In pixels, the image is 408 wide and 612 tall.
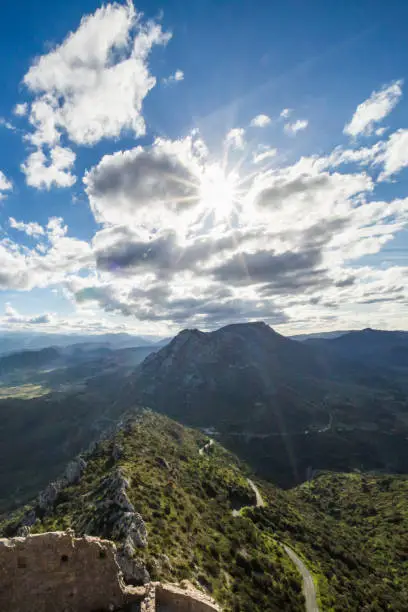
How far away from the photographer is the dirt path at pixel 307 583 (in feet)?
144

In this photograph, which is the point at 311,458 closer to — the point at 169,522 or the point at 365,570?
the point at 365,570

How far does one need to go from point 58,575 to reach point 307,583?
4993 cm

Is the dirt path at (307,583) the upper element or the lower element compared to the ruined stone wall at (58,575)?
lower

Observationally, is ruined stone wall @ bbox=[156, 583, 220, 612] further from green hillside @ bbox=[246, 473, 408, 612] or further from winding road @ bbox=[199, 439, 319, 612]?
green hillside @ bbox=[246, 473, 408, 612]

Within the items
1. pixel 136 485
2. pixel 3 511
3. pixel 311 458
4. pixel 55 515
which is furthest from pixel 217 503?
pixel 311 458

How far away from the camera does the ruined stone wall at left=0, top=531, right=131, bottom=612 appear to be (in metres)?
15.4

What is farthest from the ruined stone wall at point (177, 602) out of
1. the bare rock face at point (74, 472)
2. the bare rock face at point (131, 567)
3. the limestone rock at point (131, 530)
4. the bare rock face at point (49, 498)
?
the bare rock face at point (74, 472)

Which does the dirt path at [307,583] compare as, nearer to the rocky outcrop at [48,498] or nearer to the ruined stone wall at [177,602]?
the ruined stone wall at [177,602]

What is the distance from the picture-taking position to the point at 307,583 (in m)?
49.0

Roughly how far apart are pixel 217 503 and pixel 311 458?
15478 cm

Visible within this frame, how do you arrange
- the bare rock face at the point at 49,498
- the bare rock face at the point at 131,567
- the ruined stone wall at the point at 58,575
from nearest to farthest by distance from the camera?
the ruined stone wall at the point at 58,575 → the bare rock face at the point at 131,567 → the bare rock face at the point at 49,498

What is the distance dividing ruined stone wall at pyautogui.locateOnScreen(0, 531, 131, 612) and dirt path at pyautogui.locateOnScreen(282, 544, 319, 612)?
4087 cm

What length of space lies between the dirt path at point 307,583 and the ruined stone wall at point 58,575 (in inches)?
1609

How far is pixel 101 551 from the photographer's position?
18203mm
